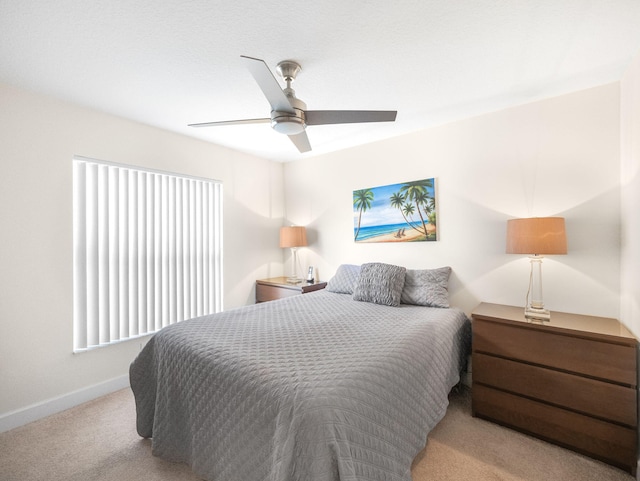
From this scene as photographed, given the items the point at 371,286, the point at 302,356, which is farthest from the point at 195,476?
the point at 371,286

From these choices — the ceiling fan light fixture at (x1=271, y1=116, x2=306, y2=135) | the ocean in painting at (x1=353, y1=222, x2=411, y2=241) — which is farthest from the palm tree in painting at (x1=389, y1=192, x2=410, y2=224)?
the ceiling fan light fixture at (x1=271, y1=116, x2=306, y2=135)

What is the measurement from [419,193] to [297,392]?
95.6 inches

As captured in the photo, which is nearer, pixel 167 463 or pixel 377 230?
pixel 167 463

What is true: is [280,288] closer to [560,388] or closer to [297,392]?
[297,392]

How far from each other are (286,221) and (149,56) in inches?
109

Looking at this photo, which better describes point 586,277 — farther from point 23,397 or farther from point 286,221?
point 23,397

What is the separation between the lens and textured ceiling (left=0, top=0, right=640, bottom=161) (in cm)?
144

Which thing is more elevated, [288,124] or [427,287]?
[288,124]

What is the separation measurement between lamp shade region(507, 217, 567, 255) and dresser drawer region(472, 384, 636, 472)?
1.03m

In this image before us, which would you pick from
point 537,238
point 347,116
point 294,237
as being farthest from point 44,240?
point 537,238

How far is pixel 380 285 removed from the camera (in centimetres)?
271

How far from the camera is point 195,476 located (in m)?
1.64

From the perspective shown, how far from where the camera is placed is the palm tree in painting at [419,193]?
2.97 metres

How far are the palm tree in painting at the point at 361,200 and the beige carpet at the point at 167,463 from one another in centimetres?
215
